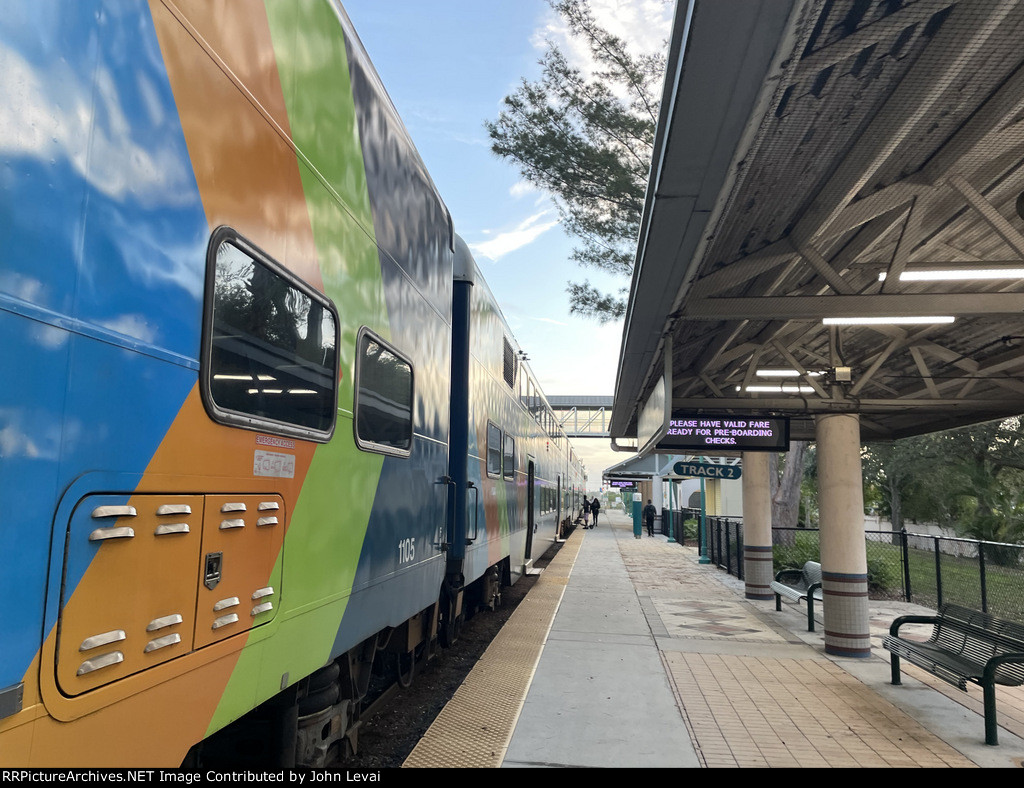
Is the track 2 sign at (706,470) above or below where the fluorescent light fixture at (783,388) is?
below

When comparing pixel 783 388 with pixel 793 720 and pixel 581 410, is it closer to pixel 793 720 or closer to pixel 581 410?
pixel 793 720

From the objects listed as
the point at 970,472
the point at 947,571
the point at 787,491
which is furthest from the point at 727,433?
the point at 970,472

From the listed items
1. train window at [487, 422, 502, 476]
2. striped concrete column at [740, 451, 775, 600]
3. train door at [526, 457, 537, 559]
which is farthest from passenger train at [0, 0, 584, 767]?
striped concrete column at [740, 451, 775, 600]

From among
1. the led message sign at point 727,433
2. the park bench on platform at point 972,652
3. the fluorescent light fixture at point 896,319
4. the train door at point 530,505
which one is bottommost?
the park bench on platform at point 972,652

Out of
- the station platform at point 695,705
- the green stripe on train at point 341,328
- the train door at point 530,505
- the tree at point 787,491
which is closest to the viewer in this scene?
the green stripe on train at point 341,328

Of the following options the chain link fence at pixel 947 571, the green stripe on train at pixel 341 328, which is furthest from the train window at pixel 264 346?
the chain link fence at pixel 947 571

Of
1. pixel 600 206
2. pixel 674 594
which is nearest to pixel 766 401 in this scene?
pixel 674 594

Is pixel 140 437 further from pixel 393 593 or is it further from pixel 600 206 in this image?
pixel 600 206

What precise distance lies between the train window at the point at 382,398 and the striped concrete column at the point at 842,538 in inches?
231

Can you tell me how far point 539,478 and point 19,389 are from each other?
44.1 feet

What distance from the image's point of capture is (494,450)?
8195 millimetres

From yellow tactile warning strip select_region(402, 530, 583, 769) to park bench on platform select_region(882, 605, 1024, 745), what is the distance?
129 inches

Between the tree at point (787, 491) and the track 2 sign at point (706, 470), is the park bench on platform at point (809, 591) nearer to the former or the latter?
the track 2 sign at point (706, 470)

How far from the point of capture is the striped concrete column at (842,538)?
8.05 metres
